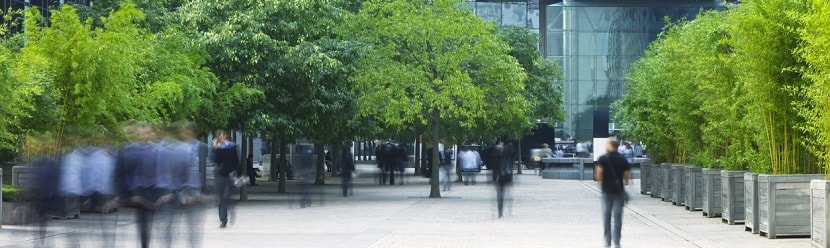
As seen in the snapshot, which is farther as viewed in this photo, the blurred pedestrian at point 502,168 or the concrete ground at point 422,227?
the blurred pedestrian at point 502,168

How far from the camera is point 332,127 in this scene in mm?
37688

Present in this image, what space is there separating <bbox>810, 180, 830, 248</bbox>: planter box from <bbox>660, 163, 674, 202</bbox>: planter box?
17808mm

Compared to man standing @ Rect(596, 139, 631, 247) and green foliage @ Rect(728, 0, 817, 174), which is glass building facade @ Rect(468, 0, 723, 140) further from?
man standing @ Rect(596, 139, 631, 247)

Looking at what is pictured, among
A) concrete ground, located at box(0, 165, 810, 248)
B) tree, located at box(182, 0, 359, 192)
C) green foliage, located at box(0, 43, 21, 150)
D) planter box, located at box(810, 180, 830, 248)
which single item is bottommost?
concrete ground, located at box(0, 165, 810, 248)

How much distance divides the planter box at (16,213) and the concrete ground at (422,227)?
57cm

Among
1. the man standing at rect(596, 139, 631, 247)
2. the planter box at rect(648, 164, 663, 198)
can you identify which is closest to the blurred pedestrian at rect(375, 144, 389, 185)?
the planter box at rect(648, 164, 663, 198)

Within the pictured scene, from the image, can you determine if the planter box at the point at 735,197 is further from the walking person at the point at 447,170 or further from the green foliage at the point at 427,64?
the walking person at the point at 447,170

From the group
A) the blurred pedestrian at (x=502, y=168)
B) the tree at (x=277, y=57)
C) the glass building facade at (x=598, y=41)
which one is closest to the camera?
the blurred pedestrian at (x=502, y=168)

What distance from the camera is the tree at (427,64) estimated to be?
36562mm

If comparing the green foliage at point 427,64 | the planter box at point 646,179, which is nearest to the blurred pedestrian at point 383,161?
the planter box at point 646,179

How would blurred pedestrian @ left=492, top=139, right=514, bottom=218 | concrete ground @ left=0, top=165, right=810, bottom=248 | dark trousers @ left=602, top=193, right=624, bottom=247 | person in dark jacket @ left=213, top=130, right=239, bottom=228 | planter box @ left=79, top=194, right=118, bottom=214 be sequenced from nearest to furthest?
planter box @ left=79, top=194, right=118, bottom=214
dark trousers @ left=602, top=193, right=624, bottom=247
concrete ground @ left=0, top=165, right=810, bottom=248
person in dark jacket @ left=213, top=130, right=239, bottom=228
blurred pedestrian @ left=492, top=139, right=514, bottom=218

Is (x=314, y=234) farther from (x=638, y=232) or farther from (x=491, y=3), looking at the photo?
(x=491, y=3)

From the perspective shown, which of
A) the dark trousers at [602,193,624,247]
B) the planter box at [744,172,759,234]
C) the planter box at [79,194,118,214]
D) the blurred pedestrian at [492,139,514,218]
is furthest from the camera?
the blurred pedestrian at [492,139,514,218]

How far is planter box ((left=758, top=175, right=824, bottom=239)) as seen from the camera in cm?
1977
